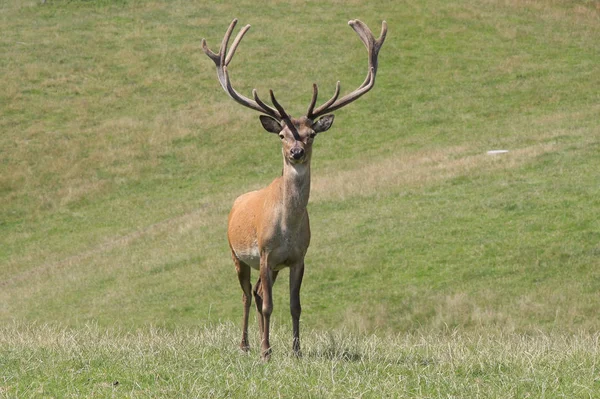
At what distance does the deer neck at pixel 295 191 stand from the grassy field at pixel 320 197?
5.16ft

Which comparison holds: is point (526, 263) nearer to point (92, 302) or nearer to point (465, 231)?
point (465, 231)

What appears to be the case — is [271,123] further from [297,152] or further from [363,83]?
[363,83]

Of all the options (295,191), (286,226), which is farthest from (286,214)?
(295,191)

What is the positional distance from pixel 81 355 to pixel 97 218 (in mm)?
24700

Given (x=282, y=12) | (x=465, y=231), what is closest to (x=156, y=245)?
(x=465, y=231)

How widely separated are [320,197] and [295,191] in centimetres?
1932

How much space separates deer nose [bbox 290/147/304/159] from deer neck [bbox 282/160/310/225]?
310 millimetres

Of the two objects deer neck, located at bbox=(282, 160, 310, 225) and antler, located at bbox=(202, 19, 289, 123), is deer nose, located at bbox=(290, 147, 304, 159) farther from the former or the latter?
antler, located at bbox=(202, 19, 289, 123)

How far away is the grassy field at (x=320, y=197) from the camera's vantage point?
32.3 feet

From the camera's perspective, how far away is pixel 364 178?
3198 cm

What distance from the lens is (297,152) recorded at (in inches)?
412

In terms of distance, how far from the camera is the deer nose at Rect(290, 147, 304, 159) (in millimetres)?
10461

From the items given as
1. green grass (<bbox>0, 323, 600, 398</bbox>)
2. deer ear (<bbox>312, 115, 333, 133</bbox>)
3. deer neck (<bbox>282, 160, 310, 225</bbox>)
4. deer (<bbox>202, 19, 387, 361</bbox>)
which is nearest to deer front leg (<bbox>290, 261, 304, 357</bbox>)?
deer (<bbox>202, 19, 387, 361</bbox>)

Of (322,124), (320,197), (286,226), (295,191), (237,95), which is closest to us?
(295,191)
